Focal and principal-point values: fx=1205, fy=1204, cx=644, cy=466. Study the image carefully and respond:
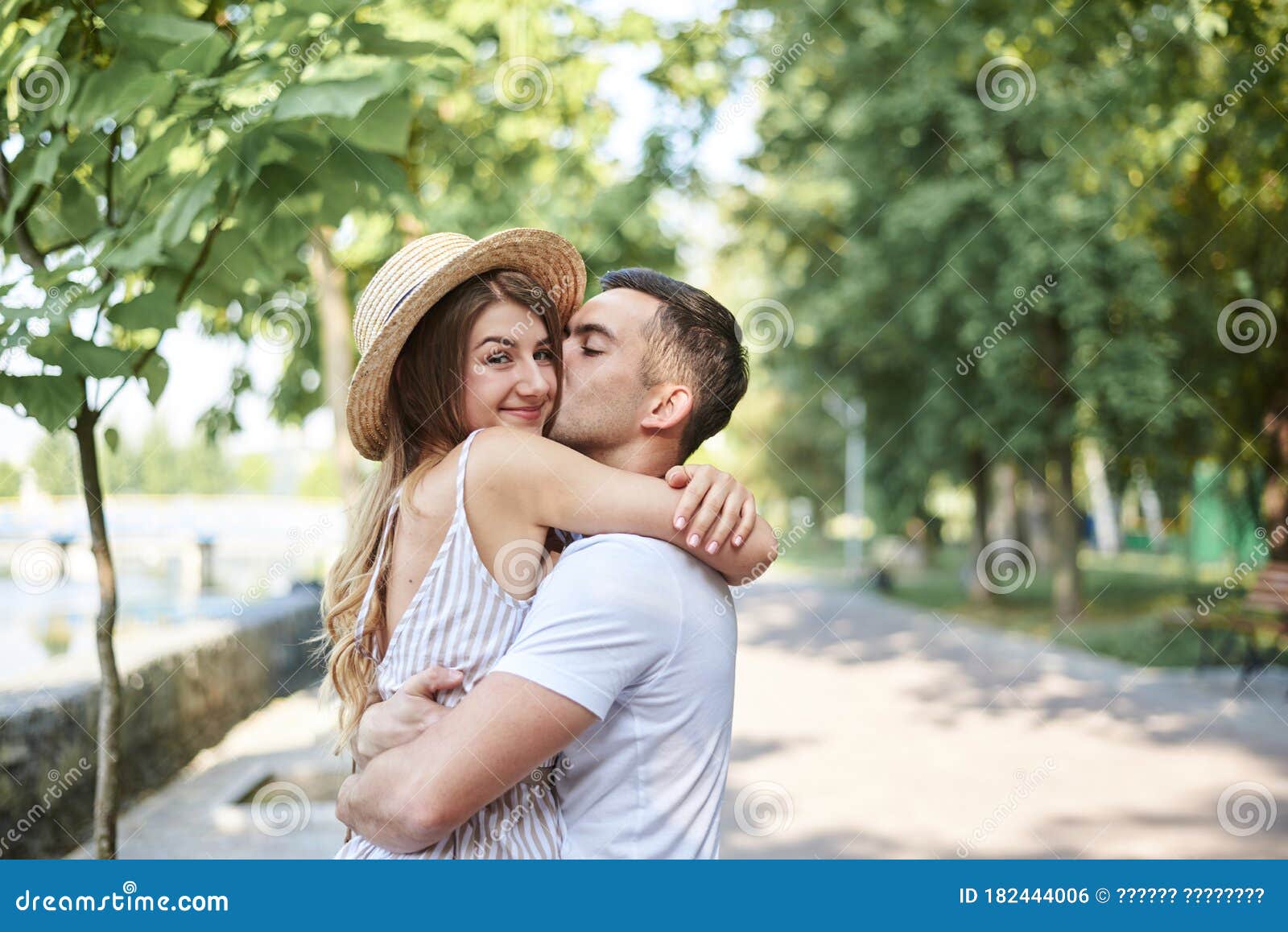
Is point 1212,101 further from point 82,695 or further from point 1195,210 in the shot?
point 82,695

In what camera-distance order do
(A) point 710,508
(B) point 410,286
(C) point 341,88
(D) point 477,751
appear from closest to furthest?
(D) point 477,751 → (A) point 710,508 → (B) point 410,286 → (C) point 341,88

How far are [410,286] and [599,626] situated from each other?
774mm

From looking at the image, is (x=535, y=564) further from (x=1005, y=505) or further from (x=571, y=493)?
(x=1005, y=505)

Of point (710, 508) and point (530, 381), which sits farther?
point (530, 381)

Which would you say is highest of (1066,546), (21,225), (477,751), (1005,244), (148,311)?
(1005,244)

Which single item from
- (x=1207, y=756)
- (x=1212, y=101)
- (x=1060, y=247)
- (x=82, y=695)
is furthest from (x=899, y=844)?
(x=1060, y=247)

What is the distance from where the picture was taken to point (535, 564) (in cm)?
208

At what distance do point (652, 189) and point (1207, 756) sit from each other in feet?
19.1

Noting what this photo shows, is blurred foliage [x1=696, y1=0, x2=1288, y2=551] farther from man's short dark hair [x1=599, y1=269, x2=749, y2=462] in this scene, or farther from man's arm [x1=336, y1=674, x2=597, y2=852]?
man's arm [x1=336, y1=674, x2=597, y2=852]

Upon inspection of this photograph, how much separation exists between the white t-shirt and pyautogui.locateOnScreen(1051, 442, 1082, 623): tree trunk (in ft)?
55.1

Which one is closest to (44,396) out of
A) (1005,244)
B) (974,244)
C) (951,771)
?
(951,771)

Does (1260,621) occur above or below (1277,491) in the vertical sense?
below

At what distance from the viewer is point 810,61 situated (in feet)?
61.5

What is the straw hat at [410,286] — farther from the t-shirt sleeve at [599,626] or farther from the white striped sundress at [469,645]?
the t-shirt sleeve at [599,626]
